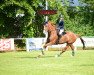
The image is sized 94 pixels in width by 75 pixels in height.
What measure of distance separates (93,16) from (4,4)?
565 inches

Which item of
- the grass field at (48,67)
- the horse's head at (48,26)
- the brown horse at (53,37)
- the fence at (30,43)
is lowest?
the fence at (30,43)

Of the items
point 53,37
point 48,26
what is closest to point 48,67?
point 48,26

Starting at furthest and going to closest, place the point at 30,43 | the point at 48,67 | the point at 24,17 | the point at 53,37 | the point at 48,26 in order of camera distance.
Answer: the point at 24,17, the point at 30,43, the point at 53,37, the point at 48,26, the point at 48,67

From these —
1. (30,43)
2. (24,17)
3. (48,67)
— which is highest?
(24,17)

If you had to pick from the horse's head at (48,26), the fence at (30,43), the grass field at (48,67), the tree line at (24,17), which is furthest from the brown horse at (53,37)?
the tree line at (24,17)

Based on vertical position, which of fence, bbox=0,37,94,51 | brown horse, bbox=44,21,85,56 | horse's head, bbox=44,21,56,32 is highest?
horse's head, bbox=44,21,56,32

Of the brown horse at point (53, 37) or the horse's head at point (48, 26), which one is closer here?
the horse's head at point (48, 26)

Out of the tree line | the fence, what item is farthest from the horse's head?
the tree line

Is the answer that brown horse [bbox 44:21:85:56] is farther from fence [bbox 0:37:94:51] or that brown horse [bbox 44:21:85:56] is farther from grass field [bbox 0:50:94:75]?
fence [bbox 0:37:94:51]

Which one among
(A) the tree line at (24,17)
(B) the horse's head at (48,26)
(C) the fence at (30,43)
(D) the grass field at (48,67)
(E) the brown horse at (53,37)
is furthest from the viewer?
(A) the tree line at (24,17)

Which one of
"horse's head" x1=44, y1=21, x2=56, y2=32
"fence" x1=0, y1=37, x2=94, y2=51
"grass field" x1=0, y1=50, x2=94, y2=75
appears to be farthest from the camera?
"fence" x1=0, y1=37, x2=94, y2=51

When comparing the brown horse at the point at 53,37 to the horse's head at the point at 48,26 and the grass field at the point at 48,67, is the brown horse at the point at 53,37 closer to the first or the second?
the horse's head at the point at 48,26

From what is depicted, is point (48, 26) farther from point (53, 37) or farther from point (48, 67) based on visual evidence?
point (48, 67)

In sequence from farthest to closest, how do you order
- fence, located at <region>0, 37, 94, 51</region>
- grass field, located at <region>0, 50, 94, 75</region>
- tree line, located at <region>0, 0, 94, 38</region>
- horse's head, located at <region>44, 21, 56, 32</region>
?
tree line, located at <region>0, 0, 94, 38</region>
fence, located at <region>0, 37, 94, 51</region>
horse's head, located at <region>44, 21, 56, 32</region>
grass field, located at <region>0, 50, 94, 75</region>
